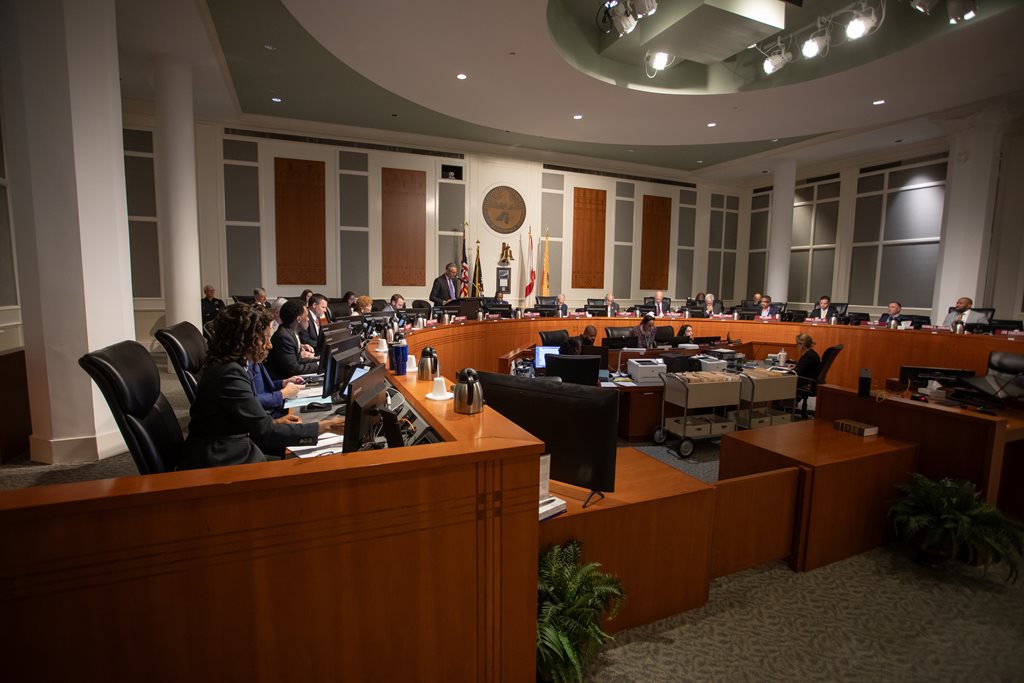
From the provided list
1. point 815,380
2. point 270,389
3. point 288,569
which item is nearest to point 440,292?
point 270,389

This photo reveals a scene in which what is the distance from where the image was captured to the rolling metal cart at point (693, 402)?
15.0ft

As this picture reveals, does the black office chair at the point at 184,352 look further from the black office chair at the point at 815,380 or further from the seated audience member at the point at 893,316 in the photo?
the seated audience member at the point at 893,316

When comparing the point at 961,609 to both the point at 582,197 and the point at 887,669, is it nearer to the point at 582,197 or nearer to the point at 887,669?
the point at 887,669

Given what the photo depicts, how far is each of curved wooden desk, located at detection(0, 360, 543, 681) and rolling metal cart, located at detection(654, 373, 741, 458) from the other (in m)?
3.44

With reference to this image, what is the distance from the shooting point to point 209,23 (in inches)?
226

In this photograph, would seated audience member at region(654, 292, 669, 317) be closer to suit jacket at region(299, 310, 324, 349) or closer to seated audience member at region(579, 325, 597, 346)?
seated audience member at region(579, 325, 597, 346)

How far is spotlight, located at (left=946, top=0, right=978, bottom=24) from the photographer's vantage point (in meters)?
4.95

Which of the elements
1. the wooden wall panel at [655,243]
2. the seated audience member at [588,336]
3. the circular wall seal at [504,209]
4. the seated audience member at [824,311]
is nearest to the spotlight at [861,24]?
the seated audience member at [588,336]

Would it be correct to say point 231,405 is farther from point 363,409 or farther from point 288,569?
point 288,569

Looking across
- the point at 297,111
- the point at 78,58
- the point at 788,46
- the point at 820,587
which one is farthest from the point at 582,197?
the point at 820,587

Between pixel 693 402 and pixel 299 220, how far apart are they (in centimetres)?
844

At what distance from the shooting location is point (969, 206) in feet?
26.8

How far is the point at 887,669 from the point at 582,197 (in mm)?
11490

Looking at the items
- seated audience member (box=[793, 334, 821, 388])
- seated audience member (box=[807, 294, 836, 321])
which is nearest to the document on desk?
seated audience member (box=[793, 334, 821, 388])
